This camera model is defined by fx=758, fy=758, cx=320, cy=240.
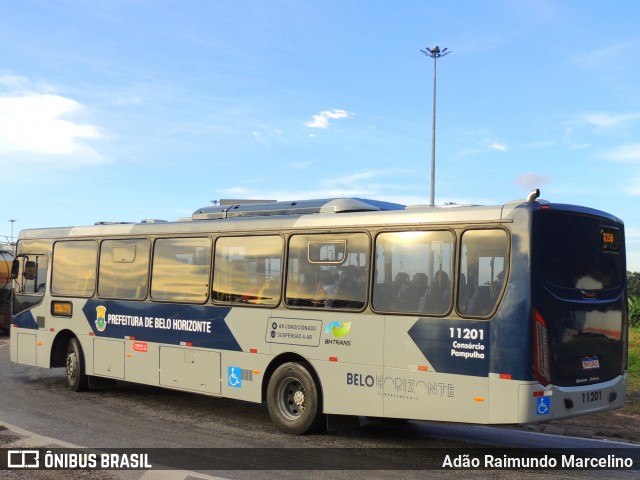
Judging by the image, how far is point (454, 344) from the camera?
870cm

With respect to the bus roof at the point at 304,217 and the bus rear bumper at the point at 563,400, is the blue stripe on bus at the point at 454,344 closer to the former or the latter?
the bus rear bumper at the point at 563,400

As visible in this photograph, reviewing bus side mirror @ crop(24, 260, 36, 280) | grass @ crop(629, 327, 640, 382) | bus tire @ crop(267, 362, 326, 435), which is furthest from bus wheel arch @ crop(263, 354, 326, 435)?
grass @ crop(629, 327, 640, 382)

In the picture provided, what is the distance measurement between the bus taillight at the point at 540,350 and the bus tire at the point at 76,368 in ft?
29.5

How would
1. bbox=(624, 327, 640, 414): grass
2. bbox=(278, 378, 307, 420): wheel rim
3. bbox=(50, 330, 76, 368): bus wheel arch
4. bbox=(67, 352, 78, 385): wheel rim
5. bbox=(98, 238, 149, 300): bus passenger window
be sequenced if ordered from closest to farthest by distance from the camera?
bbox=(278, 378, 307, 420): wheel rim, bbox=(98, 238, 149, 300): bus passenger window, bbox=(624, 327, 640, 414): grass, bbox=(67, 352, 78, 385): wheel rim, bbox=(50, 330, 76, 368): bus wheel arch

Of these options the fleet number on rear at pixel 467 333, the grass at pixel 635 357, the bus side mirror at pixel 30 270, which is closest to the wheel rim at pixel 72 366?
the bus side mirror at pixel 30 270

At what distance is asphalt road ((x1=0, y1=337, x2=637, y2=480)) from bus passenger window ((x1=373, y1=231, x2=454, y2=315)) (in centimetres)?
185

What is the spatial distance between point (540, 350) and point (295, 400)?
3.64m

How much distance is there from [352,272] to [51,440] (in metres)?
4.33

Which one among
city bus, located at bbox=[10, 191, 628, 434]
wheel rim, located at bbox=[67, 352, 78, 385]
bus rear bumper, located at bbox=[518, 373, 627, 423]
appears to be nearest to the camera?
bus rear bumper, located at bbox=[518, 373, 627, 423]

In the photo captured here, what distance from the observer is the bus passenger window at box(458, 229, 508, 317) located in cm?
850

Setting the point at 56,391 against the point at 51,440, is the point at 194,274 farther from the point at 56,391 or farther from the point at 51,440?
the point at 56,391

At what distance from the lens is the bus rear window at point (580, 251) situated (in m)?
8.54

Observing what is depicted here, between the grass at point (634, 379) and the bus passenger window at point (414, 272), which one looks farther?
the grass at point (634, 379)

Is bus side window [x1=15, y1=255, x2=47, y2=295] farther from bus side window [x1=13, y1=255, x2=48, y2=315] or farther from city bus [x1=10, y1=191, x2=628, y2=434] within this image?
city bus [x1=10, y1=191, x2=628, y2=434]
